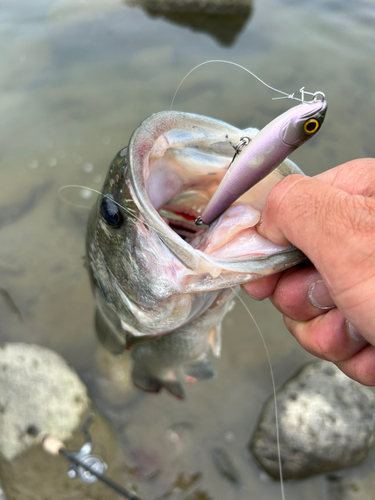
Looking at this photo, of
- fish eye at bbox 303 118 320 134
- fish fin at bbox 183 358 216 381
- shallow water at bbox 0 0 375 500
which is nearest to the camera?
fish eye at bbox 303 118 320 134

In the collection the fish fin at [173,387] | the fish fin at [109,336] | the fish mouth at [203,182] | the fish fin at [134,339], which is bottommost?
the fish fin at [173,387]

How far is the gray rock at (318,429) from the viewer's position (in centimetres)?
239

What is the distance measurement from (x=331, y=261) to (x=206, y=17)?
537 centimetres

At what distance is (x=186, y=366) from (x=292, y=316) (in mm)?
1424

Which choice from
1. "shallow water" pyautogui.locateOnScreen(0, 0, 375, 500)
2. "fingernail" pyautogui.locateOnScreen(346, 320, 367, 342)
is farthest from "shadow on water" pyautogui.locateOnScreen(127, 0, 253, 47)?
"fingernail" pyautogui.locateOnScreen(346, 320, 367, 342)

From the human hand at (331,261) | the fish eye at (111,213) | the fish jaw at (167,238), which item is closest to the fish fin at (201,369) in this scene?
the fish jaw at (167,238)

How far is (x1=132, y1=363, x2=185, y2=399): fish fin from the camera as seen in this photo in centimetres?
254

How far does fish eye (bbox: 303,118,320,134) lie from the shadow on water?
4.56 m

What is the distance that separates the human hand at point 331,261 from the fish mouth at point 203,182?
0.08 metres

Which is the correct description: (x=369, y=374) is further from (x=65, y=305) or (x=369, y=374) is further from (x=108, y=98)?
(x=108, y=98)

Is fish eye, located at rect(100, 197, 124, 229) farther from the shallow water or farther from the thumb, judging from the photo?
the shallow water

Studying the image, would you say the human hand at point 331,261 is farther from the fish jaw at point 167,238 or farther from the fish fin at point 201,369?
the fish fin at point 201,369

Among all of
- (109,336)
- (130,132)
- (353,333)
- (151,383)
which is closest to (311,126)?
(353,333)

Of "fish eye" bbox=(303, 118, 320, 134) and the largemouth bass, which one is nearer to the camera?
"fish eye" bbox=(303, 118, 320, 134)
